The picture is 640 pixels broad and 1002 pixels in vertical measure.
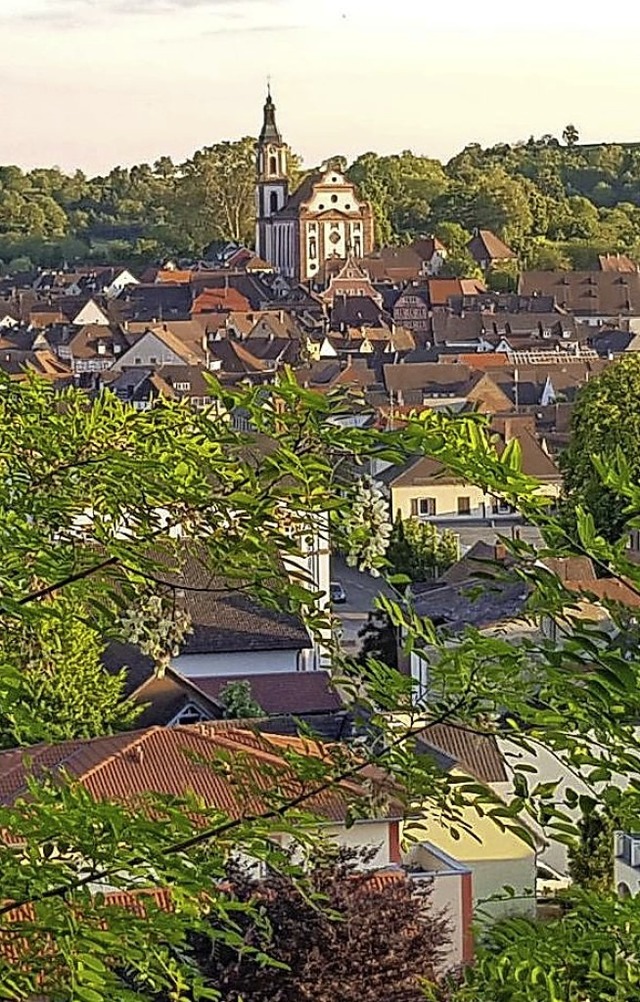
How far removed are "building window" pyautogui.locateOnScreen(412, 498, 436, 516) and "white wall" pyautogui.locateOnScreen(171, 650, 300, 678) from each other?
50.8 ft

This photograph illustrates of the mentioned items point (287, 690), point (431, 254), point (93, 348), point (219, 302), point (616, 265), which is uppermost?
point (431, 254)

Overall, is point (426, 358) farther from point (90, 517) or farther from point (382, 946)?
point (90, 517)

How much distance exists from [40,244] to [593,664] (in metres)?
118

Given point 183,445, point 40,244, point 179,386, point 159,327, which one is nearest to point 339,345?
point 159,327

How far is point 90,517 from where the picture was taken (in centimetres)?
378

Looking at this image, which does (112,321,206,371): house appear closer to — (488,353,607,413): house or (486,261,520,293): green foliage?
(488,353,607,413): house

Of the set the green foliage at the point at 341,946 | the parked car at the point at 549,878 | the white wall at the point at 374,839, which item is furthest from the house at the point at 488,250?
the green foliage at the point at 341,946

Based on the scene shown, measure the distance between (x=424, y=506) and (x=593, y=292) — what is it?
48173 millimetres

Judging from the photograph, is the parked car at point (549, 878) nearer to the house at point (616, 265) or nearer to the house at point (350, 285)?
the house at point (350, 285)

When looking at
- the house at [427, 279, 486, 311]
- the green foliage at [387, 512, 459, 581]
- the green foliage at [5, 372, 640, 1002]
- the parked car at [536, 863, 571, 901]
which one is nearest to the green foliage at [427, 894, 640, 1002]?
the green foliage at [5, 372, 640, 1002]

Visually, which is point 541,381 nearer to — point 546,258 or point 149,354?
point 149,354

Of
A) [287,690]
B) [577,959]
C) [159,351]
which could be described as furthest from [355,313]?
[577,959]

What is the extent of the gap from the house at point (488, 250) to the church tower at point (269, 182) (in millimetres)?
10929

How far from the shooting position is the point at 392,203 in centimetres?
11694
